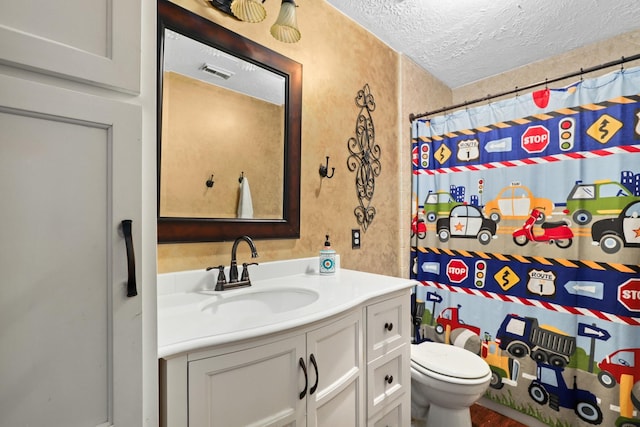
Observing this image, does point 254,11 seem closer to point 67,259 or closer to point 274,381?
point 67,259

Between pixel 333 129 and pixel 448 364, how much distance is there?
1.42m

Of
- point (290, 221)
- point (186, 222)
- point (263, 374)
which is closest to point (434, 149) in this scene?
point (290, 221)

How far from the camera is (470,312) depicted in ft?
6.37

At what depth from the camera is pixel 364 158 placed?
189 cm

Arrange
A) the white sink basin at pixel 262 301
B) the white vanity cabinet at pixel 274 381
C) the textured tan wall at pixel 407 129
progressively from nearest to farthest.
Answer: the white vanity cabinet at pixel 274 381, the white sink basin at pixel 262 301, the textured tan wall at pixel 407 129

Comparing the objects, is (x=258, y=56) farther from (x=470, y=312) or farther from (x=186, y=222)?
(x=470, y=312)

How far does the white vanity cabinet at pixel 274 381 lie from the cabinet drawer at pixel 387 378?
0.31 feet

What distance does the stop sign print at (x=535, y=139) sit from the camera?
1.67 m

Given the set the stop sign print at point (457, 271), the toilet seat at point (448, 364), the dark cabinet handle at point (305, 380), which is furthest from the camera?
the stop sign print at point (457, 271)

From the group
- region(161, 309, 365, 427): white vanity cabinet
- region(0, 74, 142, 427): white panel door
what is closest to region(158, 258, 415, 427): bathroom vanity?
region(161, 309, 365, 427): white vanity cabinet

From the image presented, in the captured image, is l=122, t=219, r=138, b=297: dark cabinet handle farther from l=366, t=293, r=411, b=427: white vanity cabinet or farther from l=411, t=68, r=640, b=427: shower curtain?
l=411, t=68, r=640, b=427: shower curtain

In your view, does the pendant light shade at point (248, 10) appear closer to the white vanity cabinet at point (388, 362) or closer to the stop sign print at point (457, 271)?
the white vanity cabinet at point (388, 362)

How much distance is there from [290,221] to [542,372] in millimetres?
1685

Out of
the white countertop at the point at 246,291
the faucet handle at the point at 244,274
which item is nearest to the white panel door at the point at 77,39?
the white countertop at the point at 246,291
